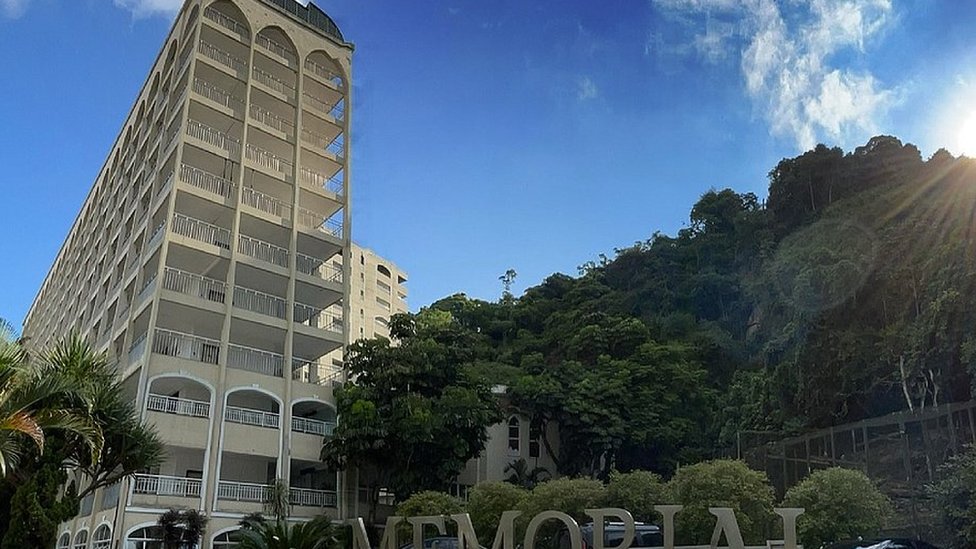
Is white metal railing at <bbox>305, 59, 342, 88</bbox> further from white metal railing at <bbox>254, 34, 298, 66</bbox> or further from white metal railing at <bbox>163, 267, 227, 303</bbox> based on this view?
white metal railing at <bbox>163, 267, 227, 303</bbox>

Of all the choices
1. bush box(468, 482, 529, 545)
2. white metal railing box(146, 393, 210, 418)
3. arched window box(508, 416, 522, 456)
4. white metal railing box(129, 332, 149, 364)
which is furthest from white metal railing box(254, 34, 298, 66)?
bush box(468, 482, 529, 545)

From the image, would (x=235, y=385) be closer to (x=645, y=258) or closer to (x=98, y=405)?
(x=98, y=405)

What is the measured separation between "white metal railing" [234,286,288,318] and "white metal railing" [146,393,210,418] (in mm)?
4294

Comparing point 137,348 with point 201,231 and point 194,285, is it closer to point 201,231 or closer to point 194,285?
point 194,285

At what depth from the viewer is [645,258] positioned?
56469 mm

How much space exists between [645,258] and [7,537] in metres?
47.3

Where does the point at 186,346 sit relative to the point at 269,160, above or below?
below

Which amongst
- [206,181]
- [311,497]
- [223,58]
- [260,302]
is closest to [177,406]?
[260,302]

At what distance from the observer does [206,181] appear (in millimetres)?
29797

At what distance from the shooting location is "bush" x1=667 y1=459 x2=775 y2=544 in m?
19.9

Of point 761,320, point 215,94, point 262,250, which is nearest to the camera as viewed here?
point 262,250

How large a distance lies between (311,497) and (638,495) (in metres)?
11.7

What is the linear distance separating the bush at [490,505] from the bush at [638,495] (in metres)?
2.88

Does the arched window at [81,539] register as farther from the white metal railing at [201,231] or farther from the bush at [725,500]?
the bush at [725,500]
